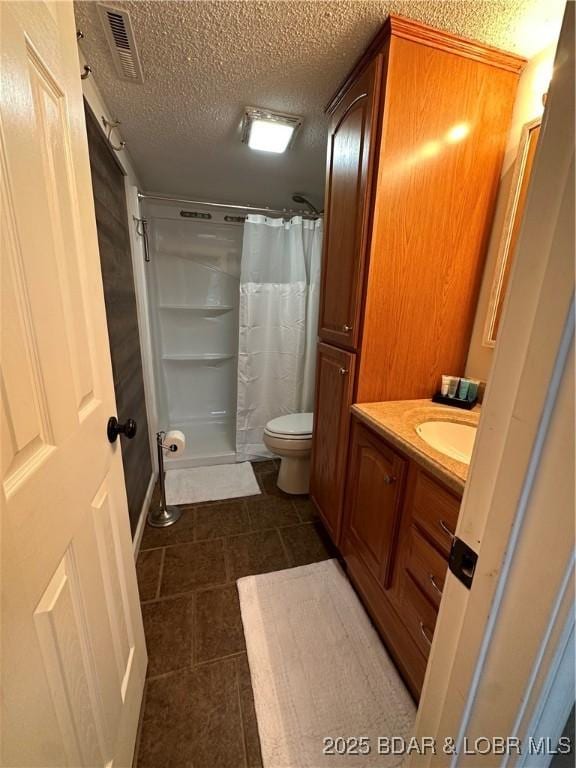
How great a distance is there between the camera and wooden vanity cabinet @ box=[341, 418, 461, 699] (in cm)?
92

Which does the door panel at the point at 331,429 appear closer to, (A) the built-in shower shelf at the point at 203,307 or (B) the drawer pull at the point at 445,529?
(B) the drawer pull at the point at 445,529

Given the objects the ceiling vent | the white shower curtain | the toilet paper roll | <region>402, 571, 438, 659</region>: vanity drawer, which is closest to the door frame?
<region>402, 571, 438, 659</region>: vanity drawer

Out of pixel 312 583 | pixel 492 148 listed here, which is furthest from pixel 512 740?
pixel 492 148

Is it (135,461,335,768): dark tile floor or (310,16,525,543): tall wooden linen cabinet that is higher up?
(310,16,525,543): tall wooden linen cabinet

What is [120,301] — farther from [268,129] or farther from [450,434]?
[450,434]

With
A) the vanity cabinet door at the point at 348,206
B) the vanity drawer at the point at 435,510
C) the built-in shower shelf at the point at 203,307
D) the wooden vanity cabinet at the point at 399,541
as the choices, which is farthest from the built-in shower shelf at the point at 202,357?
the vanity drawer at the point at 435,510

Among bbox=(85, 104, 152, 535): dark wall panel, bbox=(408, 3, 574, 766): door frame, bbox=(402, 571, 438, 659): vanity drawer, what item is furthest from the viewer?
bbox=(85, 104, 152, 535): dark wall panel

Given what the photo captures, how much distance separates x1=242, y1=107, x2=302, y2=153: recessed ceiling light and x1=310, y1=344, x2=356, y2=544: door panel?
1.10m

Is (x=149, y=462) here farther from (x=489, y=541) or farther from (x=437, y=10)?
(x=437, y=10)

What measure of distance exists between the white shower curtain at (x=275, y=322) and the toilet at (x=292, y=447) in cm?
37

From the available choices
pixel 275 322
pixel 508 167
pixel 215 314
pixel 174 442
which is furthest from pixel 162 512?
pixel 508 167

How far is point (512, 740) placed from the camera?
40cm

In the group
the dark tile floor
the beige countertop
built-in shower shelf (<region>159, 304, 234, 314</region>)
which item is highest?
built-in shower shelf (<region>159, 304, 234, 314</region>)

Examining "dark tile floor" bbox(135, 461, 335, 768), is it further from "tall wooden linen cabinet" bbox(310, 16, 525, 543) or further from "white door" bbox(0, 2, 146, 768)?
"tall wooden linen cabinet" bbox(310, 16, 525, 543)
